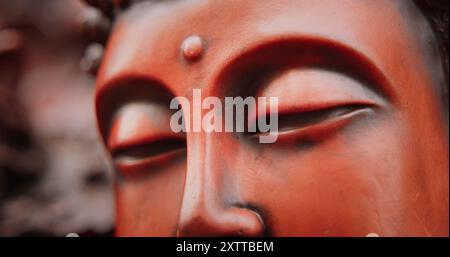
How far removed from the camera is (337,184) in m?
0.94

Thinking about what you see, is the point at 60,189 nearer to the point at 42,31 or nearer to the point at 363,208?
the point at 42,31

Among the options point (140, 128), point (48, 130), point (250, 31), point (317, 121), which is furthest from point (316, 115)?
point (48, 130)

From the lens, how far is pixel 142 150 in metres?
1.09

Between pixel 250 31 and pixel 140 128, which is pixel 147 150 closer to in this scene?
pixel 140 128

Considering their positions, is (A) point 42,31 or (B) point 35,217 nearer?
(B) point 35,217

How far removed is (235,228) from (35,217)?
815 millimetres

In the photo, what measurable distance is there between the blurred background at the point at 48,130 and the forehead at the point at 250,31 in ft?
1.77

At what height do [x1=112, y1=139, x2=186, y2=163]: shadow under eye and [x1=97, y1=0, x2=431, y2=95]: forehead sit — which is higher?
[x1=97, y1=0, x2=431, y2=95]: forehead

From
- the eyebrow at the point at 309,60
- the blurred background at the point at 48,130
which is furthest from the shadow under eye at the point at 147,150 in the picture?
the blurred background at the point at 48,130

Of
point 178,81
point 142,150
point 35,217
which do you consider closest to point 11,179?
point 35,217

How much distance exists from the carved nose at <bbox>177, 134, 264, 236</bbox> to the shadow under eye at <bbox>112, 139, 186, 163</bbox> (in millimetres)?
102

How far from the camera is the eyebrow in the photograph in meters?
0.96

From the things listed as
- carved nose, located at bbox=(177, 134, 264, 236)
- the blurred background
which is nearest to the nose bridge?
carved nose, located at bbox=(177, 134, 264, 236)

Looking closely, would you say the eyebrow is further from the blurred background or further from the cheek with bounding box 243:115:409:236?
the blurred background
